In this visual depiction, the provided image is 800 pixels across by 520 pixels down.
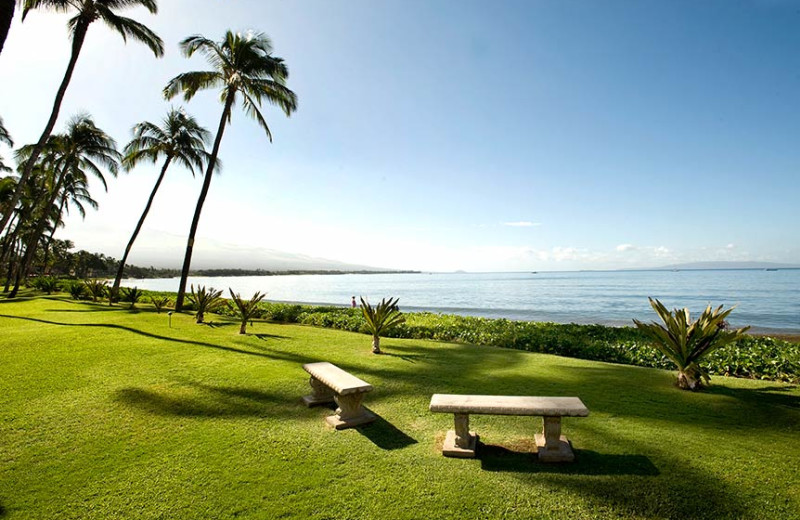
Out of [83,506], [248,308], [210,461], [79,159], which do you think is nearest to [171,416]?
[210,461]

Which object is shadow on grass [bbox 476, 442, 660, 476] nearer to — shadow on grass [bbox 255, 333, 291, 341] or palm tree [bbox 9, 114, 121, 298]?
shadow on grass [bbox 255, 333, 291, 341]

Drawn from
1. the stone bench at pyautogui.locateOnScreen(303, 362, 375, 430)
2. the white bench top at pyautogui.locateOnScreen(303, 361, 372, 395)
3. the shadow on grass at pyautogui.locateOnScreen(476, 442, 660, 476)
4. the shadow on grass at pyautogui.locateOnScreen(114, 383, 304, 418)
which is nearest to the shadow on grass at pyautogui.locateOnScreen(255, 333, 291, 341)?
the shadow on grass at pyautogui.locateOnScreen(114, 383, 304, 418)

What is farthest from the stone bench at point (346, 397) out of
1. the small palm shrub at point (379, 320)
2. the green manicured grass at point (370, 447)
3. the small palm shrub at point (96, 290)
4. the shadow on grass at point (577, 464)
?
the small palm shrub at point (96, 290)

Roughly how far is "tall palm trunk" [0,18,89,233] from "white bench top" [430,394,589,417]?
13845 millimetres

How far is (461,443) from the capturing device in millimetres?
3807

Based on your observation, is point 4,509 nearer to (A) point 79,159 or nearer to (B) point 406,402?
(B) point 406,402

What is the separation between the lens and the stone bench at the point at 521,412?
3580 mm

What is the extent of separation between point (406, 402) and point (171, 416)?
2928 millimetres

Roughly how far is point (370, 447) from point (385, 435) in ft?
1.11

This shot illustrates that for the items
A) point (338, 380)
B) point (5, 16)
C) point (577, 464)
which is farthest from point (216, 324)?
point (577, 464)

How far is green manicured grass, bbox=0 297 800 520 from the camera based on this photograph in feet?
9.75

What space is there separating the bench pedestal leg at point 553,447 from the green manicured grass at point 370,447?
0.10 meters

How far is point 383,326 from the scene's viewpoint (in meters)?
8.70

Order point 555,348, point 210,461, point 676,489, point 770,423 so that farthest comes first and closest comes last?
point 555,348 → point 770,423 → point 210,461 → point 676,489
